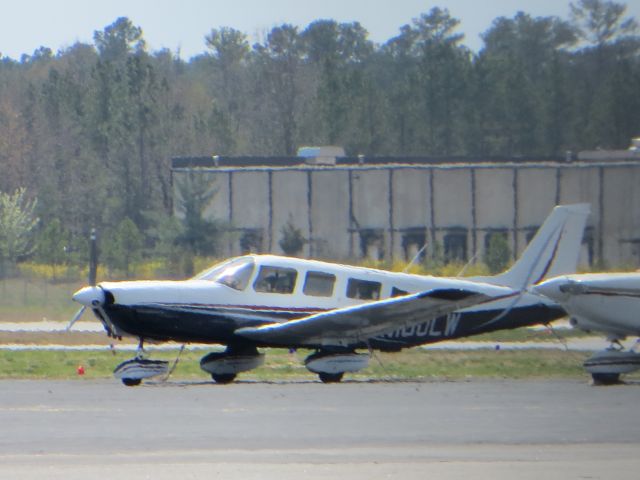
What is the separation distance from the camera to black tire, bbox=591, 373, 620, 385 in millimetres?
17750

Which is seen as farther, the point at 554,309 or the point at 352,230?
the point at 352,230

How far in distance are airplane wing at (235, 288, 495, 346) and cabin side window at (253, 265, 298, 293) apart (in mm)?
559

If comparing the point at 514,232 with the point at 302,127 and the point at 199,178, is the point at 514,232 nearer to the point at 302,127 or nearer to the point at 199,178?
the point at 199,178

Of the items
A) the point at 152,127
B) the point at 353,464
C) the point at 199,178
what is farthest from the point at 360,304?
the point at 152,127

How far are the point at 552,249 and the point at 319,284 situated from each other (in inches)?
150

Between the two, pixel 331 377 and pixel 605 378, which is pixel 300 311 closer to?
pixel 331 377

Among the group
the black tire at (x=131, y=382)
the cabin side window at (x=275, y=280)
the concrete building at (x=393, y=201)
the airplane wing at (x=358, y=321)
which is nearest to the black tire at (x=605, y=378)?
the airplane wing at (x=358, y=321)

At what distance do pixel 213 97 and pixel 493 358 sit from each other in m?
73.7

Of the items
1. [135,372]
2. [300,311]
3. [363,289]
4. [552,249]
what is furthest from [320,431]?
[552,249]

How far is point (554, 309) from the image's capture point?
20000 millimetres

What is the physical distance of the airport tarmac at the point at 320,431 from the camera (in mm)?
10391

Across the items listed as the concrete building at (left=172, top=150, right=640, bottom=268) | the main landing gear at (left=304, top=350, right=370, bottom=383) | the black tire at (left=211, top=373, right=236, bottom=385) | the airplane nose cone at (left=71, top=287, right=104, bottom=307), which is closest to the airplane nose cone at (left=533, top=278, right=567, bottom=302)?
the main landing gear at (left=304, top=350, right=370, bottom=383)

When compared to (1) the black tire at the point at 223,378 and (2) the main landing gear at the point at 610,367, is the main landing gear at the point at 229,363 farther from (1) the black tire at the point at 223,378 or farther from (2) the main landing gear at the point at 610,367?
(2) the main landing gear at the point at 610,367

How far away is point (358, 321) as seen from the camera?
1822cm
